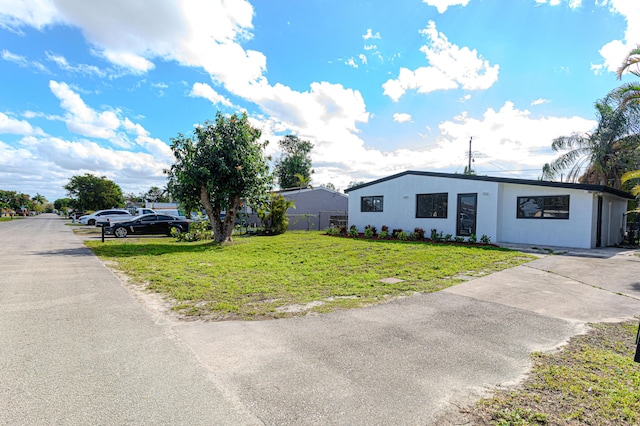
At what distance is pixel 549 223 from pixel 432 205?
201 inches

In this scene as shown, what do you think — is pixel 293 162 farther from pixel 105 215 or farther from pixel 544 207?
pixel 544 207

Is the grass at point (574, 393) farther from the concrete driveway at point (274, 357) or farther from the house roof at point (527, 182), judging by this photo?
the house roof at point (527, 182)

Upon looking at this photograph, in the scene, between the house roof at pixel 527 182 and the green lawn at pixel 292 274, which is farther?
the house roof at pixel 527 182

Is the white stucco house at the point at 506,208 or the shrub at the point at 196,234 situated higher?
the white stucco house at the point at 506,208

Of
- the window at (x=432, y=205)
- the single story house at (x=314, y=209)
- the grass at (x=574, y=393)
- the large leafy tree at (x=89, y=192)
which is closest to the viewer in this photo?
the grass at (x=574, y=393)

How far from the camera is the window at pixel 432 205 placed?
54.6 feet

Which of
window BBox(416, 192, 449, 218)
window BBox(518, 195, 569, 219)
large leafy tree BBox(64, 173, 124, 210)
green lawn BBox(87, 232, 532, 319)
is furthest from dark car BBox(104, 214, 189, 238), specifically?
large leafy tree BBox(64, 173, 124, 210)

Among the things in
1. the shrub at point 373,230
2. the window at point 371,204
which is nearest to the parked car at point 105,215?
the window at point 371,204

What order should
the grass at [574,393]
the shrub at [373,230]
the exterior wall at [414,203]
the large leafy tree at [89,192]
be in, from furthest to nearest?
the large leafy tree at [89,192] < the shrub at [373,230] < the exterior wall at [414,203] < the grass at [574,393]

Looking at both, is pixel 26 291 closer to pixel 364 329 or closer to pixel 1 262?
pixel 1 262

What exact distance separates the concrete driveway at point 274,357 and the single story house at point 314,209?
64.1ft

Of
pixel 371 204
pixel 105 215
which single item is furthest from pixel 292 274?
pixel 105 215

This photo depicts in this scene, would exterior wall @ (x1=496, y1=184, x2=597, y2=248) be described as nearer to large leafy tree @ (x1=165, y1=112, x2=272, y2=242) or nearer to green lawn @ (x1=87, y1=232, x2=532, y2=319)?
green lawn @ (x1=87, y1=232, x2=532, y2=319)

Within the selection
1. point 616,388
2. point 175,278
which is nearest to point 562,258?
point 616,388
